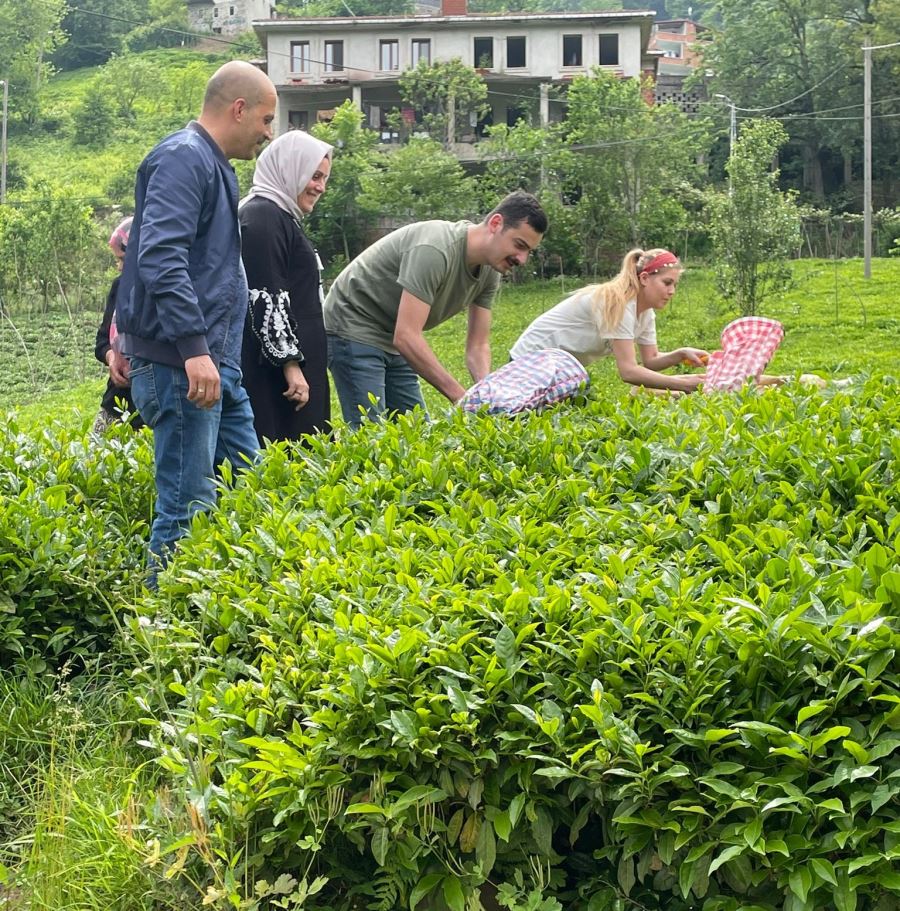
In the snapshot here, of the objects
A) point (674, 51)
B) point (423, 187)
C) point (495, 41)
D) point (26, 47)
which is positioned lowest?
point (423, 187)

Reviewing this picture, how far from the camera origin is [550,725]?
241 centimetres

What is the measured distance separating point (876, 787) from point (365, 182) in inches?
1384

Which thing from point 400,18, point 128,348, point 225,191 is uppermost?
point 400,18

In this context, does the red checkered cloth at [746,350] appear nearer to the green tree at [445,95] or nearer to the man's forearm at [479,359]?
the man's forearm at [479,359]

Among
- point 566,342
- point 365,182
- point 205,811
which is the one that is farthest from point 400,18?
point 205,811

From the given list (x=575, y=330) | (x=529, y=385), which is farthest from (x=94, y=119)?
(x=529, y=385)

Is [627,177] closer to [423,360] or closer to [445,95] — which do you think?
[445,95]

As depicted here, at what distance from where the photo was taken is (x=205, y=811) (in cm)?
248

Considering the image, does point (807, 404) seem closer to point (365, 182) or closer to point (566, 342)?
point (566, 342)

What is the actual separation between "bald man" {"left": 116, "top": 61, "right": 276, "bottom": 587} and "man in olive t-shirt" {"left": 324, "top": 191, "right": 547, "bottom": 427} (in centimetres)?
108

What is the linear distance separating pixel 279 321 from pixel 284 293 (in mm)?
124

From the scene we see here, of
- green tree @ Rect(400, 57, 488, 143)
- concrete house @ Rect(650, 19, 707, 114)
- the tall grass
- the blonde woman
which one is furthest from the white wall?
the tall grass

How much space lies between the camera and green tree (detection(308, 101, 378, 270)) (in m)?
37.8

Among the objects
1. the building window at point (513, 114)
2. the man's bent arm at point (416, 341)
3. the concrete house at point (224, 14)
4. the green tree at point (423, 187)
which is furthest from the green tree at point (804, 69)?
the concrete house at point (224, 14)
